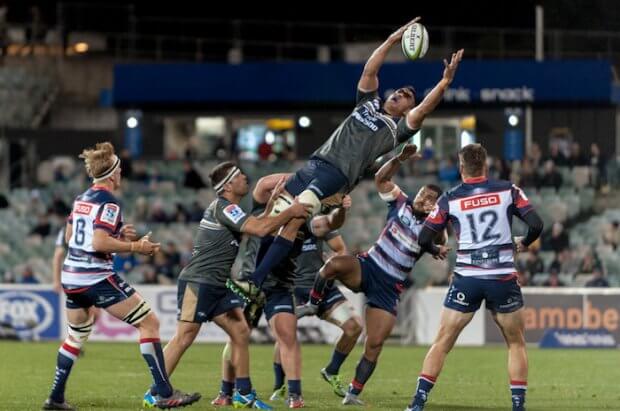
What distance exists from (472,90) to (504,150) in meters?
1.82

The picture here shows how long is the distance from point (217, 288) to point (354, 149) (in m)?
1.83

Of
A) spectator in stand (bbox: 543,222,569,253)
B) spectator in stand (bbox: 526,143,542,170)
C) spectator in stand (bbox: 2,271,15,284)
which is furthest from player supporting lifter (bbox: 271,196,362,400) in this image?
spectator in stand (bbox: 526,143,542,170)

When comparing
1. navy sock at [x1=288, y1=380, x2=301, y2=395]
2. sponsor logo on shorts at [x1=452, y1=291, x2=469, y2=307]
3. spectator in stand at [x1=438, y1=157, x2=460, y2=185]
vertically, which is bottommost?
navy sock at [x1=288, y1=380, x2=301, y2=395]

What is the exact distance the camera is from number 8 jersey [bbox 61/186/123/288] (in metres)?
11.7

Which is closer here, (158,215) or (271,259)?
(271,259)

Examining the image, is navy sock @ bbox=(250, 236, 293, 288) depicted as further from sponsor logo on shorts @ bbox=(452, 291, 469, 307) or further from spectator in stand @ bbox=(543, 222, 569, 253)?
spectator in stand @ bbox=(543, 222, 569, 253)

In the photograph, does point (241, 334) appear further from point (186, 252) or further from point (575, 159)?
point (575, 159)

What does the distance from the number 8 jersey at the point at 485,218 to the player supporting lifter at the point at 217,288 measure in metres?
1.92

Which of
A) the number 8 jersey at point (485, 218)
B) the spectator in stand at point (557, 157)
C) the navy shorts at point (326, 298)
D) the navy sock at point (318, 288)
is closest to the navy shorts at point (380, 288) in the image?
the navy sock at point (318, 288)

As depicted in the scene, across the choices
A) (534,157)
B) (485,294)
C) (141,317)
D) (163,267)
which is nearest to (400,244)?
(485,294)

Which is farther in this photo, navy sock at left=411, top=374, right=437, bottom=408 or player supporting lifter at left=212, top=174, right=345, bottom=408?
player supporting lifter at left=212, top=174, right=345, bottom=408

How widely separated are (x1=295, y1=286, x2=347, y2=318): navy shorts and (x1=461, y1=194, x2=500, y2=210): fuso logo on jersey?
12.0ft

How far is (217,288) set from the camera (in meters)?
12.7

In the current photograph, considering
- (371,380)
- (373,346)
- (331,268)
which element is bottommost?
(371,380)
